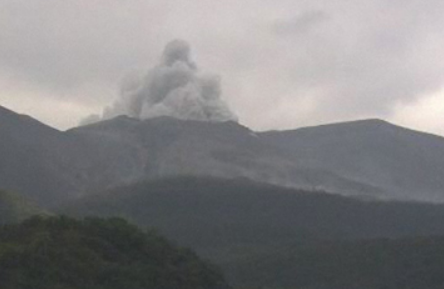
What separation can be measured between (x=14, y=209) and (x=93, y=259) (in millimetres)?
81944

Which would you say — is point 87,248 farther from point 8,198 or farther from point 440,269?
point 8,198

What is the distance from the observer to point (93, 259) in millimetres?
68375

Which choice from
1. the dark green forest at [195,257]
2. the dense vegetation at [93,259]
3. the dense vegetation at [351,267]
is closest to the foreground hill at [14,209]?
the dark green forest at [195,257]

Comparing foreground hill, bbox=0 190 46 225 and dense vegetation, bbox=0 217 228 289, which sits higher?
foreground hill, bbox=0 190 46 225

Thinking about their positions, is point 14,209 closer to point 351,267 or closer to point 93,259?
point 351,267

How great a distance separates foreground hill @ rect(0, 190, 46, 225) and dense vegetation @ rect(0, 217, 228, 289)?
67.0 metres

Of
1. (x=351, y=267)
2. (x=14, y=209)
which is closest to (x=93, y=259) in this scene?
(x=351, y=267)

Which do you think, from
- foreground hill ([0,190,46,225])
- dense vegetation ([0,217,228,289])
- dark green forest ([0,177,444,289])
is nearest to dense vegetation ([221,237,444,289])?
dark green forest ([0,177,444,289])

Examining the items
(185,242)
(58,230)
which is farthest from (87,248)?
(185,242)

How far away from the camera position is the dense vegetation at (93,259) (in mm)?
65188

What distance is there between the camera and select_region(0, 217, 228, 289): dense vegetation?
65188 mm

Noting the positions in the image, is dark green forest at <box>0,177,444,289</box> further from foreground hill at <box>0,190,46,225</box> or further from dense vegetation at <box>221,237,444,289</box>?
foreground hill at <box>0,190,46,225</box>

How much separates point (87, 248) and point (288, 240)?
11830 cm

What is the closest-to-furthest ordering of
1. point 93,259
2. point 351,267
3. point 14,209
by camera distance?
A: point 93,259 < point 351,267 < point 14,209
